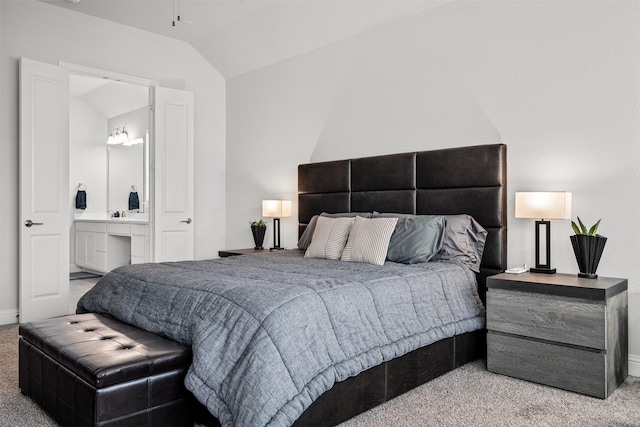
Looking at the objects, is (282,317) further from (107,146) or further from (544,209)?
(107,146)

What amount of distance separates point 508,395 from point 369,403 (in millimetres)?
806

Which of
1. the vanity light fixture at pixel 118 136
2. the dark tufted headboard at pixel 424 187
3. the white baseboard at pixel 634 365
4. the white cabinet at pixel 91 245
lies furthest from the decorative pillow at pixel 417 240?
the vanity light fixture at pixel 118 136

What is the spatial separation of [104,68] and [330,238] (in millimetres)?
3104

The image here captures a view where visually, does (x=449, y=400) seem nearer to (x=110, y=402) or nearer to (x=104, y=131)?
(x=110, y=402)

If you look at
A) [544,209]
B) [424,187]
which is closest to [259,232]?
[424,187]

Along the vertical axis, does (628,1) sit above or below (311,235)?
above

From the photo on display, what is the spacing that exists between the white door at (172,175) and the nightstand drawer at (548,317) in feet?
11.6

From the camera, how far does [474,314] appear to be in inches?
120

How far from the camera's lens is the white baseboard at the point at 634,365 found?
111 inches

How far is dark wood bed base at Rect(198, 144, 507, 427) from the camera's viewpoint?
2.26 m

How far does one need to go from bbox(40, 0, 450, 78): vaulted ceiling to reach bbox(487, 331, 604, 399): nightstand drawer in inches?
104

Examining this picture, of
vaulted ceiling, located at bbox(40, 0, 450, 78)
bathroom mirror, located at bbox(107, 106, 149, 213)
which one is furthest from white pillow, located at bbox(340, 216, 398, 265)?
bathroom mirror, located at bbox(107, 106, 149, 213)

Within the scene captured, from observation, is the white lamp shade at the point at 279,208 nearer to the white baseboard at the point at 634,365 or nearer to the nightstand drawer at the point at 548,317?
the nightstand drawer at the point at 548,317

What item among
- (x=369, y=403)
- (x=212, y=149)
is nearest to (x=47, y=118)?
(x=212, y=149)
